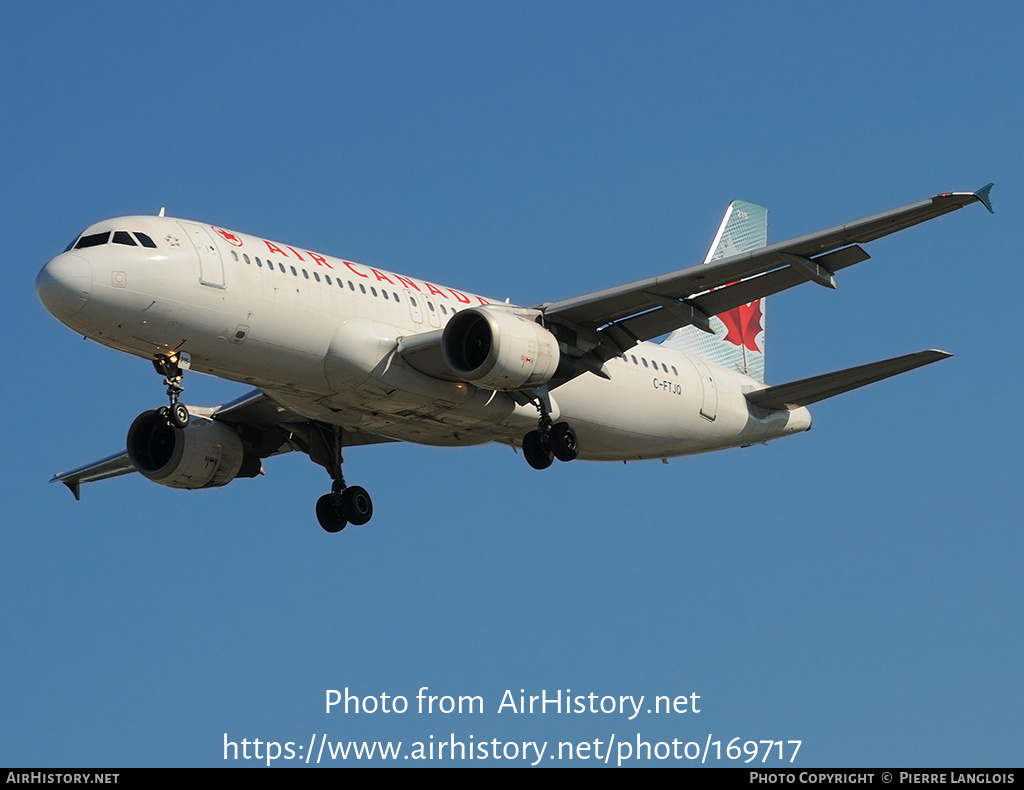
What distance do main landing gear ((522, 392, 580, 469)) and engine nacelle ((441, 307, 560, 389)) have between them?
5.33 ft

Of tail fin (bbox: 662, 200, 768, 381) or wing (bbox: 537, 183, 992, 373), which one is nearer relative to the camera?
wing (bbox: 537, 183, 992, 373)

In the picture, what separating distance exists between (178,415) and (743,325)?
19.3 m

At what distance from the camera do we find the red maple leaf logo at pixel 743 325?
148 feet

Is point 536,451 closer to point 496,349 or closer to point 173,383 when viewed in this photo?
point 496,349

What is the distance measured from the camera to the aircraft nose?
99.4 ft

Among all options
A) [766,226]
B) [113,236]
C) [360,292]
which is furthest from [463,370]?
[766,226]

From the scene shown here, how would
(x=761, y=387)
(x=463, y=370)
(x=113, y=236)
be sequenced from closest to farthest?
(x=113, y=236) < (x=463, y=370) < (x=761, y=387)

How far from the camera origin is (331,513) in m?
39.2

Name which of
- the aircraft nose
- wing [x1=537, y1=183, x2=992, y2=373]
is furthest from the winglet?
the aircraft nose

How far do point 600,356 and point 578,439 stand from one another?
2.30 meters

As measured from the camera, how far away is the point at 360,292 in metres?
33.7

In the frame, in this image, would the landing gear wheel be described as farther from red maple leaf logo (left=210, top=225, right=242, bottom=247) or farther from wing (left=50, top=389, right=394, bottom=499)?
wing (left=50, top=389, right=394, bottom=499)

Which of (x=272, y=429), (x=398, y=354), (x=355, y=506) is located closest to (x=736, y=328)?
(x=355, y=506)
